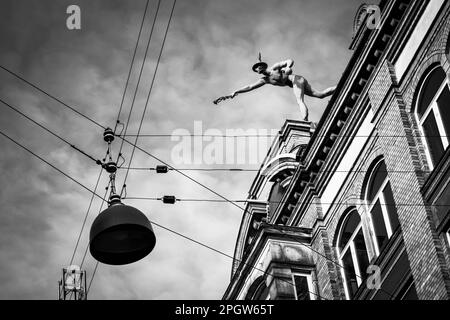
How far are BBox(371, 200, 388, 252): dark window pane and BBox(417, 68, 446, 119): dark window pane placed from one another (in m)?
2.70

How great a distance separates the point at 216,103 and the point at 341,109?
225 inches

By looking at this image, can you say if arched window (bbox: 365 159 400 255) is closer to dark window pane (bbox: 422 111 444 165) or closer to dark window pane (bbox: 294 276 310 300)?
dark window pane (bbox: 422 111 444 165)

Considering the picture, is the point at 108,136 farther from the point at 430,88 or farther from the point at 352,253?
the point at 352,253

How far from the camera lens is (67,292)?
1507 inches

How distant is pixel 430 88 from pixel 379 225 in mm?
3652

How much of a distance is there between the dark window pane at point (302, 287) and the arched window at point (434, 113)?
19.5 ft

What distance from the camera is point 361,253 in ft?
81.9

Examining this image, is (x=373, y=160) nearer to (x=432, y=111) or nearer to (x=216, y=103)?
(x=432, y=111)

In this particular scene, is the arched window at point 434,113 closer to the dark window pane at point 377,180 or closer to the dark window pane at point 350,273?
the dark window pane at point 377,180

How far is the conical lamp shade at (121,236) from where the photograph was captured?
1669cm

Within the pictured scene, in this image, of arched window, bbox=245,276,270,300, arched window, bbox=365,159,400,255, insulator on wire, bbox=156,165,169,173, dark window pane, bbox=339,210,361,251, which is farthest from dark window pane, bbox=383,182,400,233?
insulator on wire, bbox=156,165,169,173

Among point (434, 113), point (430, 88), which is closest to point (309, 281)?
point (434, 113)

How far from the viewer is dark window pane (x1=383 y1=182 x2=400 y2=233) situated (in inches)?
917
